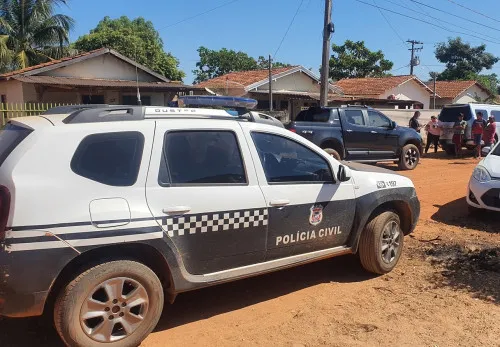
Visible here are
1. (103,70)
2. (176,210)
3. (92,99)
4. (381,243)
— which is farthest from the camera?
(92,99)

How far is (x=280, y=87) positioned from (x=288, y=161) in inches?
1004

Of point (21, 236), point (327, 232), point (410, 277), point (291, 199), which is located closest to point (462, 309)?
point (410, 277)

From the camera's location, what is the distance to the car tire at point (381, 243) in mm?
4652

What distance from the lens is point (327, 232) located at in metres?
4.30

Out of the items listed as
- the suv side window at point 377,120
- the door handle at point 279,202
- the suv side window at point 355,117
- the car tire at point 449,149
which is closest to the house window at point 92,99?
the suv side window at point 355,117

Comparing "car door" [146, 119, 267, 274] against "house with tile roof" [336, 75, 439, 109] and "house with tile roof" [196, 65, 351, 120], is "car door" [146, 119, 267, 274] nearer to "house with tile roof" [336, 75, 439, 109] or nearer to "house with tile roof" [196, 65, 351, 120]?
"house with tile roof" [196, 65, 351, 120]

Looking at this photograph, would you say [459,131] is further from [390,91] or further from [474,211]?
[390,91]

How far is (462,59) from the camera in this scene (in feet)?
175

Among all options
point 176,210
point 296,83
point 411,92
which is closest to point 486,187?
point 176,210

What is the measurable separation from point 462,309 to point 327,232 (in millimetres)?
1348

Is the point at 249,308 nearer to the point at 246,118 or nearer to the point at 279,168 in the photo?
the point at 279,168

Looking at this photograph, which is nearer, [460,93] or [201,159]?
[201,159]

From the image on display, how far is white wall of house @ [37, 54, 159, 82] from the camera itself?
788 inches

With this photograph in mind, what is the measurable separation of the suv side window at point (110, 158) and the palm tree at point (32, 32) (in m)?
25.1
